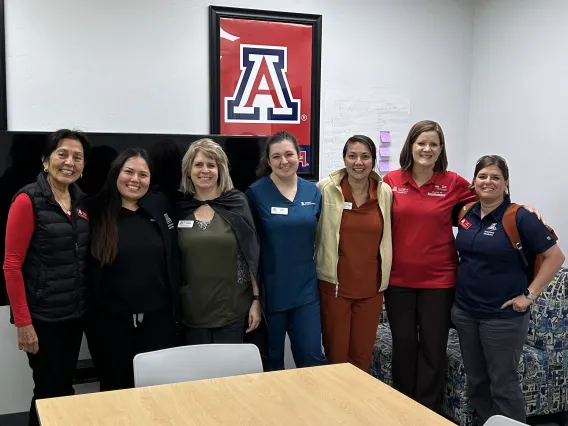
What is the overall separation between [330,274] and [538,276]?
105 centimetres

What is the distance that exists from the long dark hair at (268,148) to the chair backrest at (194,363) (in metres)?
1.24

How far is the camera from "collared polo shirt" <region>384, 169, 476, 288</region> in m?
3.03

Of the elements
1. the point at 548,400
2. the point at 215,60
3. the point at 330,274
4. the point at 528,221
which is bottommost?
the point at 548,400

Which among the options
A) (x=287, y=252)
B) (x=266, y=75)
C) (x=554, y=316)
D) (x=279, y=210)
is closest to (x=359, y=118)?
(x=266, y=75)

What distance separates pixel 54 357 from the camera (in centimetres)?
256

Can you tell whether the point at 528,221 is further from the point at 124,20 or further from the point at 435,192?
the point at 124,20

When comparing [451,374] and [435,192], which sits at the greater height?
[435,192]

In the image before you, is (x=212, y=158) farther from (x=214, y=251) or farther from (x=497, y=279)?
(x=497, y=279)

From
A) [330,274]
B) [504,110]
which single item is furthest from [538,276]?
[504,110]

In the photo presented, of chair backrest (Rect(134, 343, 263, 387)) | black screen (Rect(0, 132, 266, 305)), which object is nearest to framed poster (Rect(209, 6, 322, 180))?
black screen (Rect(0, 132, 266, 305))

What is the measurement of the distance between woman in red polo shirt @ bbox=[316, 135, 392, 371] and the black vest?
129 centimetres

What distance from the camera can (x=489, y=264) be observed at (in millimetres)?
2805

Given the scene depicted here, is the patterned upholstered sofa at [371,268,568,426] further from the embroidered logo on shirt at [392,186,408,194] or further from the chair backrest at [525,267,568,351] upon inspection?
the embroidered logo on shirt at [392,186,408,194]

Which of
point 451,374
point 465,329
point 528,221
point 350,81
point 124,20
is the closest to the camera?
point 528,221
